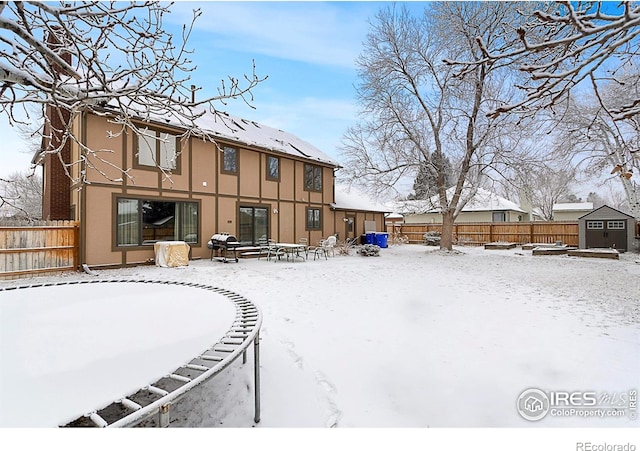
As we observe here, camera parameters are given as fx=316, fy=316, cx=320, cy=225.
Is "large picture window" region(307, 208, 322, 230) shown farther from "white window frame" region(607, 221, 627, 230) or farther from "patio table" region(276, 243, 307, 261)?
"white window frame" region(607, 221, 627, 230)

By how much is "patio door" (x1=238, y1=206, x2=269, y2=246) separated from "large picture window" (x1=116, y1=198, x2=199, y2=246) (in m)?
1.96

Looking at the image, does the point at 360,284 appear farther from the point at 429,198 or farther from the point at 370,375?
the point at 429,198

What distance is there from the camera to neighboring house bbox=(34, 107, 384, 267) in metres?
8.96

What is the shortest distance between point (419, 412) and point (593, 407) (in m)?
1.37

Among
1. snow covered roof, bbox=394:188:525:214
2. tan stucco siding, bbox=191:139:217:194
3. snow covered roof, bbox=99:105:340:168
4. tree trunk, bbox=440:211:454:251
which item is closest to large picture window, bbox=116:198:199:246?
tan stucco siding, bbox=191:139:217:194

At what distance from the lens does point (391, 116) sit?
14.5 m

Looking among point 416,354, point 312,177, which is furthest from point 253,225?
point 416,354

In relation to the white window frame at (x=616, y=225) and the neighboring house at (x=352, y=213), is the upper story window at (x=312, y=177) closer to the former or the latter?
the neighboring house at (x=352, y=213)

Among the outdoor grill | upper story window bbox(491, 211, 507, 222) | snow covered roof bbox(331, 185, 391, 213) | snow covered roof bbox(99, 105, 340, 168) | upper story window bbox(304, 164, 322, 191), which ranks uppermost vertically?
snow covered roof bbox(99, 105, 340, 168)

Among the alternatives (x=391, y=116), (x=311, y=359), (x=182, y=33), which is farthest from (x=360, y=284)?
(x=391, y=116)

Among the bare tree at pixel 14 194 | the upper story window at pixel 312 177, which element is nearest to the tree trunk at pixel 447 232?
the upper story window at pixel 312 177

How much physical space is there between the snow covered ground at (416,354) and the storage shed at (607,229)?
9.52m

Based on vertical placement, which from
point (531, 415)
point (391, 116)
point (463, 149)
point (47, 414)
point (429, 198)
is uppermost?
point (391, 116)

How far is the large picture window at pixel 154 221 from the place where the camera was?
31.2ft
